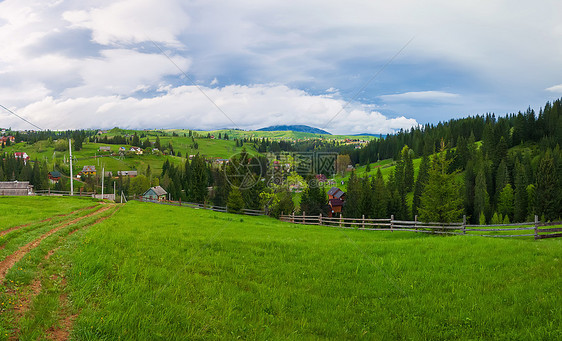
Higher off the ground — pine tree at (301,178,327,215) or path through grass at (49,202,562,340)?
path through grass at (49,202,562,340)

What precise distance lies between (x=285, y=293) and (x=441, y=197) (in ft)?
87.9

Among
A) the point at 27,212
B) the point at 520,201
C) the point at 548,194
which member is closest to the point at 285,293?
the point at 27,212

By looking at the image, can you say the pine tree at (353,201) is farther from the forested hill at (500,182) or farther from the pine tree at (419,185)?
the pine tree at (419,185)

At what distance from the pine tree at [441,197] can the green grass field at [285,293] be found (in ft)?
55.9

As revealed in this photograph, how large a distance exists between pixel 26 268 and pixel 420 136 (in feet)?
664

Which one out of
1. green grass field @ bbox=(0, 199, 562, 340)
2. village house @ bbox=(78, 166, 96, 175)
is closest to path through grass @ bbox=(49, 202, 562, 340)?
green grass field @ bbox=(0, 199, 562, 340)

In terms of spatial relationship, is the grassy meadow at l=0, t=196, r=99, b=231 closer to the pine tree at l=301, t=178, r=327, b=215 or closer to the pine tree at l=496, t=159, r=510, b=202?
the pine tree at l=301, t=178, r=327, b=215

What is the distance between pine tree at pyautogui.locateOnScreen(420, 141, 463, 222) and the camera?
2975 cm

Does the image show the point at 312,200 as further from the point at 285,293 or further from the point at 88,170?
the point at 88,170

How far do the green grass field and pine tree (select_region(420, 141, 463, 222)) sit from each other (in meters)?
17.0

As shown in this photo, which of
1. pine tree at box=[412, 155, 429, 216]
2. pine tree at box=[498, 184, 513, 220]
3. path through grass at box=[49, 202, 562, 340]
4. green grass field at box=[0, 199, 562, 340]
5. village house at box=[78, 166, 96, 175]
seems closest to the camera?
green grass field at box=[0, 199, 562, 340]

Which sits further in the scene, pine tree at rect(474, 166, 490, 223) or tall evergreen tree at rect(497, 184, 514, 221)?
pine tree at rect(474, 166, 490, 223)

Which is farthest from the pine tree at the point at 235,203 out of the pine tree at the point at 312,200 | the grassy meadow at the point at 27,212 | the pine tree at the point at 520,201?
the pine tree at the point at 520,201

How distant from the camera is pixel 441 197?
3041 centimetres
